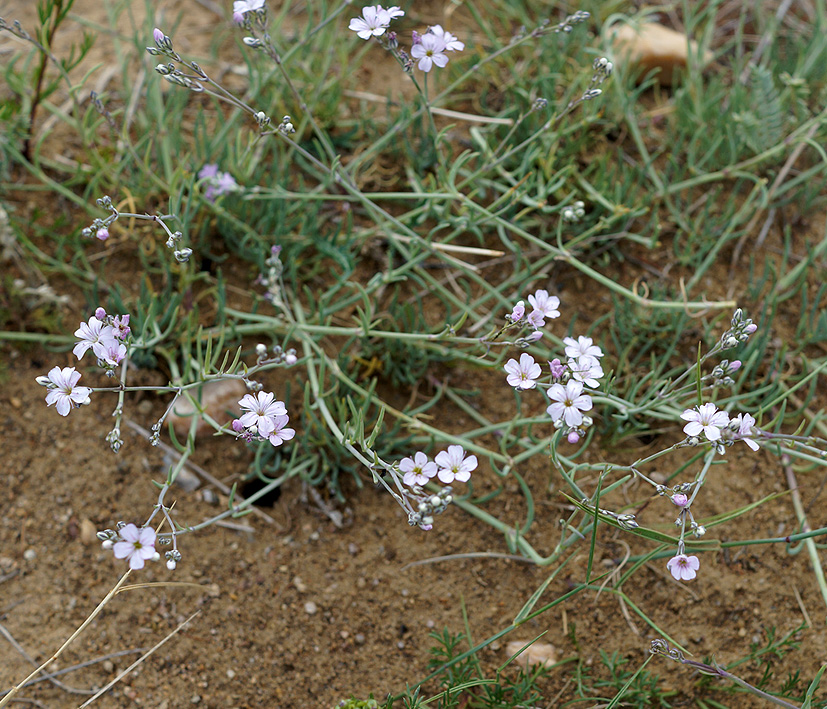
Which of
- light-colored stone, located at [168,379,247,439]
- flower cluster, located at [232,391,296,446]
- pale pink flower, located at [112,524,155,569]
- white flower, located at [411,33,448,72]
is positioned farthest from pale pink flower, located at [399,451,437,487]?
white flower, located at [411,33,448,72]

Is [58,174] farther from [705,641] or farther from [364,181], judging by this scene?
[705,641]

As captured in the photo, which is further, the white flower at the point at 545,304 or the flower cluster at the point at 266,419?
the white flower at the point at 545,304

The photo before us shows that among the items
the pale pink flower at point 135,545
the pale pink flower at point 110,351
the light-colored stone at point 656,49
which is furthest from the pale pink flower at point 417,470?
the light-colored stone at point 656,49

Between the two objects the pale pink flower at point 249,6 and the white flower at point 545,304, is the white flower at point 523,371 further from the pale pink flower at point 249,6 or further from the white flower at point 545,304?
the pale pink flower at point 249,6

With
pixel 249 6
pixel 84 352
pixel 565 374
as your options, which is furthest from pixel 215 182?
pixel 565 374

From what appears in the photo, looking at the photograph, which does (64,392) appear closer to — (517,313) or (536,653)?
(517,313)

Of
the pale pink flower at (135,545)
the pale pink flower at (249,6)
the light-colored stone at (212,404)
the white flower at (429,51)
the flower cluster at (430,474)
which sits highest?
the pale pink flower at (249,6)
